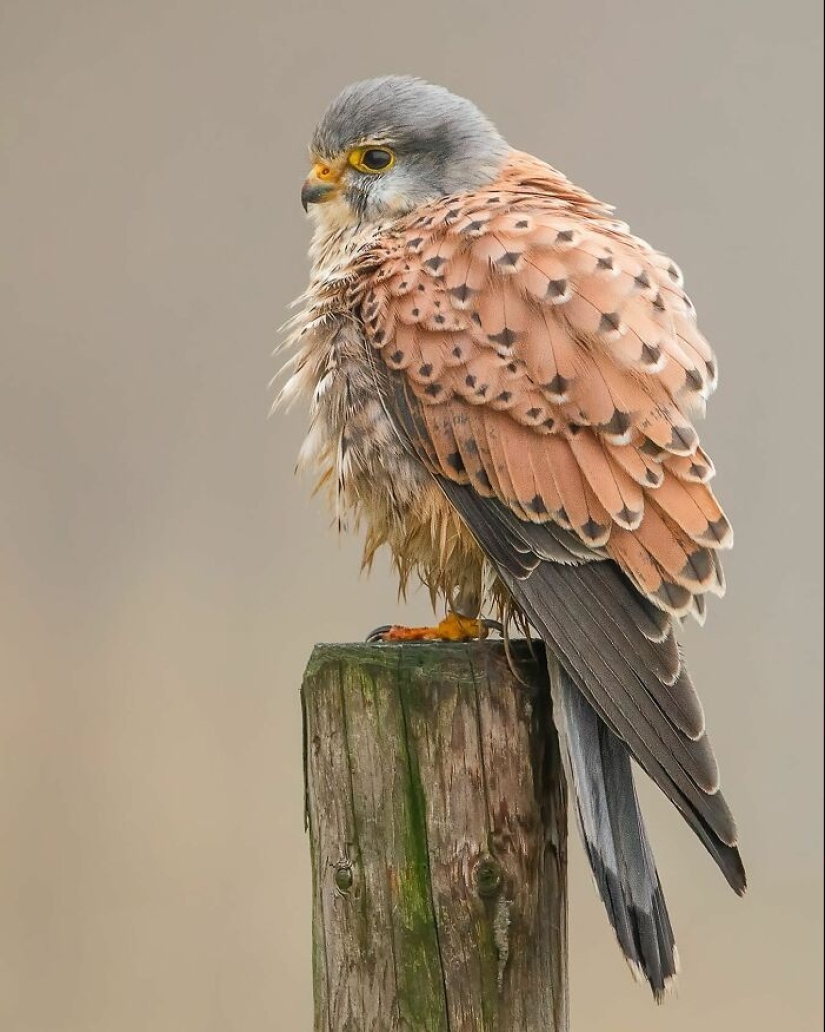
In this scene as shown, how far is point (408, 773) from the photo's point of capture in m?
1.87

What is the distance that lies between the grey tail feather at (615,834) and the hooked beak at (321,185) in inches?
43.6

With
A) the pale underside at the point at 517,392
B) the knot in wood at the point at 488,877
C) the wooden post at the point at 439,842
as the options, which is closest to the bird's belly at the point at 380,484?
the pale underside at the point at 517,392

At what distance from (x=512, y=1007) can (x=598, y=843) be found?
0.30m

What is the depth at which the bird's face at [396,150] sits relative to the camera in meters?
2.37

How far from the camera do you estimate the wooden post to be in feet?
6.06

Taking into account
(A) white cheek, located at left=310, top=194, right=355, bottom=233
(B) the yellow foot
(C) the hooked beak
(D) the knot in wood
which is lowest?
(D) the knot in wood

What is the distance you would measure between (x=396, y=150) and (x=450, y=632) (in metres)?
0.96

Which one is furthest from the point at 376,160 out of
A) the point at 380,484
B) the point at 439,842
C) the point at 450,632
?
the point at 439,842

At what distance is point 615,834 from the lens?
1815 millimetres

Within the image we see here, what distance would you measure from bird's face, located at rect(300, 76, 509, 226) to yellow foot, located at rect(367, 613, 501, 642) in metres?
0.80

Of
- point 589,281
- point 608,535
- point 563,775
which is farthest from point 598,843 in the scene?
point 589,281

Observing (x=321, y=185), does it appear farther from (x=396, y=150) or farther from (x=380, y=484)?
(x=380, y=484)

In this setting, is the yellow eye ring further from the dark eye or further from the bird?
the bird

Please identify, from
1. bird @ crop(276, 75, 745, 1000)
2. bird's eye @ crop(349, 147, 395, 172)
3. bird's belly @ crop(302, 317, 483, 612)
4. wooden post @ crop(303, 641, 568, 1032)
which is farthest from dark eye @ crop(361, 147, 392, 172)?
wooden post @ crop(303, 641, 568, 1032)
